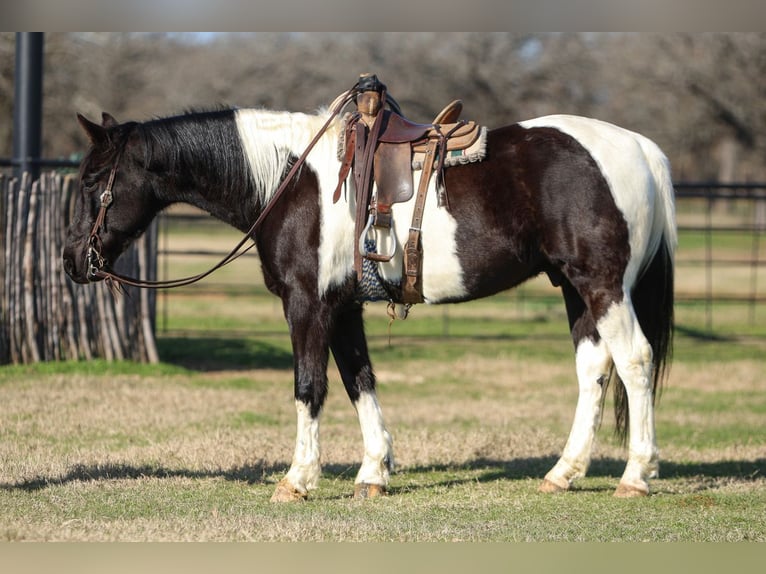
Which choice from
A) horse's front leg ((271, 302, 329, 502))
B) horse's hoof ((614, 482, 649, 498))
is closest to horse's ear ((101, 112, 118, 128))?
horse's front leg ((271, 302, 329, 502))

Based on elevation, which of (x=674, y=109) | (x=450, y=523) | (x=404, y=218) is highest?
(x=674, y=109)

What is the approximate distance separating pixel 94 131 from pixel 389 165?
5.60 feet

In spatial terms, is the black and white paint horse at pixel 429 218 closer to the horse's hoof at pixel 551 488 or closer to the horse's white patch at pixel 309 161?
the horse's white patch at pixel 309 161

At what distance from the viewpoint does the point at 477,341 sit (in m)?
14.0

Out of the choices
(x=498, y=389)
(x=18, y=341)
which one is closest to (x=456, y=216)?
(x=498, y=389)

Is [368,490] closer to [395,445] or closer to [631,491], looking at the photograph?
[631,491]

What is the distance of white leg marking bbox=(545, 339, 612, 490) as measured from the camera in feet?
20.3

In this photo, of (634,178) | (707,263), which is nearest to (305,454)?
(634,178)

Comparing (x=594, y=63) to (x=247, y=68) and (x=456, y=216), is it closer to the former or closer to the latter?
(x=247, y=68)

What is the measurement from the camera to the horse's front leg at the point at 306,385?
5.82 meters

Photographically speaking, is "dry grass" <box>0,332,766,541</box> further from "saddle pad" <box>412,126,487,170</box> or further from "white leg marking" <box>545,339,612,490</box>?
"saddle pad" <box>412,126,487,170</box>

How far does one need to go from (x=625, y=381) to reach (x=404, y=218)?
159 cm

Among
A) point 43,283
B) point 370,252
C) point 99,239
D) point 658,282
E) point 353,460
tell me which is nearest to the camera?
point 370,252

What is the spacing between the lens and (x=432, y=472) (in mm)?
A: 6812
